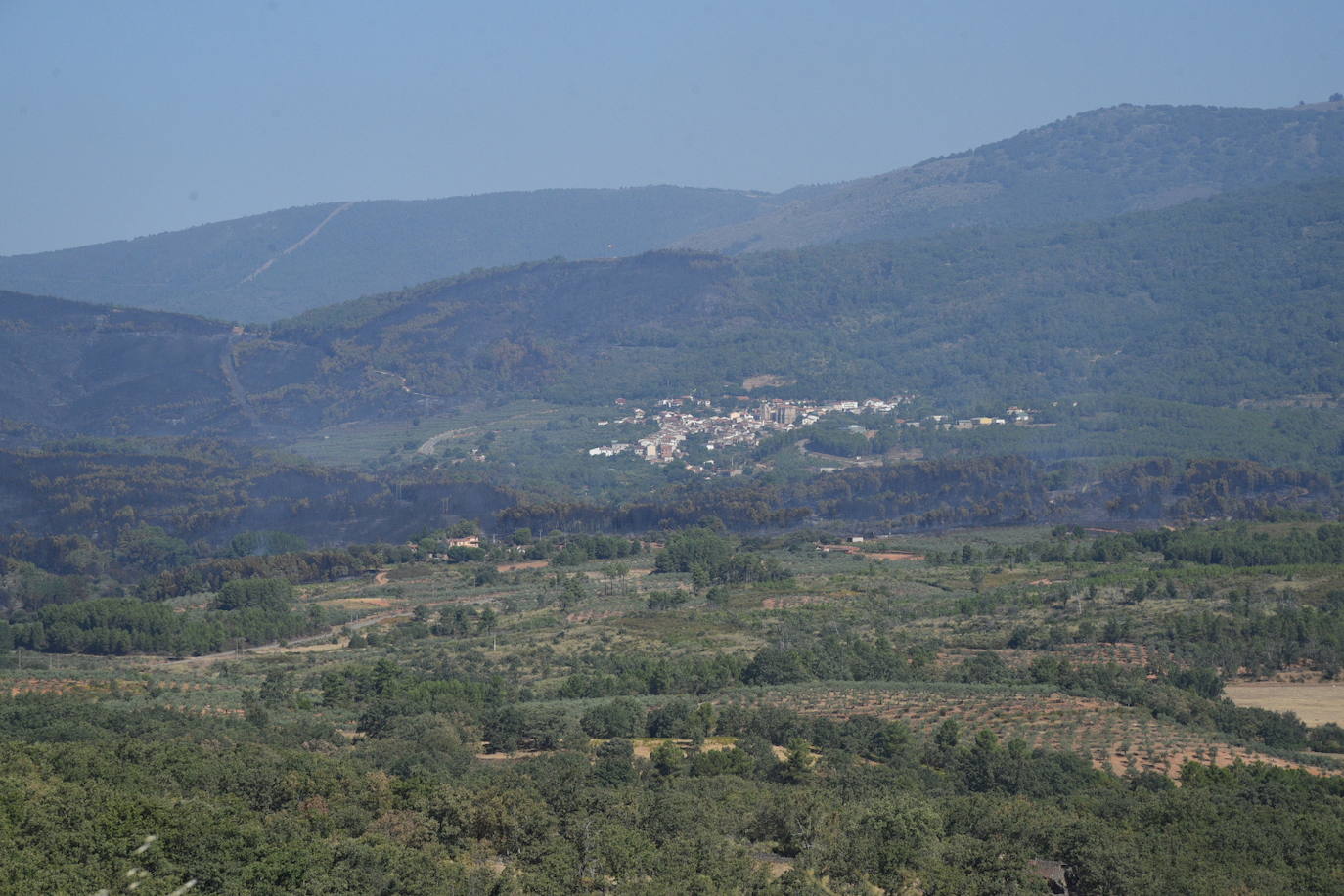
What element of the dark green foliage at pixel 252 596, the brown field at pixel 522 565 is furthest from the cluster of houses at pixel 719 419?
the dark green foliage at pixel 252 596

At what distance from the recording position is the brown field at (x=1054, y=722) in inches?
1497

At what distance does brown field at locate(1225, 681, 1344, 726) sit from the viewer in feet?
142

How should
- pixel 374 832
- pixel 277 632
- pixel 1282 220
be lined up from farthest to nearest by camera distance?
pixel 1282 220 < pixel 277 632 < pixel 374 832

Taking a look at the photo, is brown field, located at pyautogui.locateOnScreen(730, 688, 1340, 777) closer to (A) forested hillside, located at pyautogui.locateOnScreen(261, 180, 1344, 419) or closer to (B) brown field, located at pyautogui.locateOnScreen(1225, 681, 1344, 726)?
(B) brown field, located at pyautogui.locateOnScreen(1225, 681, 1344, 726)

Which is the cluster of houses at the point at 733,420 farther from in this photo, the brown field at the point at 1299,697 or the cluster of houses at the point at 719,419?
the brown field at the point at 1299,697

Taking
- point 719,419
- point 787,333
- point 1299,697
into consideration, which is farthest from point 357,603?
point 787,333

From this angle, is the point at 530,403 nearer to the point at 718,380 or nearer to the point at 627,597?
the point at 718,380

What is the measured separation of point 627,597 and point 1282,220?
11880 centimetres

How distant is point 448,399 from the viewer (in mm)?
146500

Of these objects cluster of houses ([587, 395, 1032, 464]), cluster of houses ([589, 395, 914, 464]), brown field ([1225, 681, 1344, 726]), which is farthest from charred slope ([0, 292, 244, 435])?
brown field ([1225, 681, 1344, 726])

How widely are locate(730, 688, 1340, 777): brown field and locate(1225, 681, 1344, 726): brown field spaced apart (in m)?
4.54

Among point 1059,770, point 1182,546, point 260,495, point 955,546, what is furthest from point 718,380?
point 1059,770

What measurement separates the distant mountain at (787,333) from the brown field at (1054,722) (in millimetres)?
84437

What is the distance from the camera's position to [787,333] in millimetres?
159750
